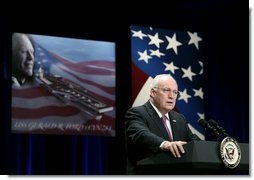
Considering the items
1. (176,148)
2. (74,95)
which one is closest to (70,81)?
(74,95)

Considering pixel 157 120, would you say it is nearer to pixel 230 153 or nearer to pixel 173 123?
pixel 173 123

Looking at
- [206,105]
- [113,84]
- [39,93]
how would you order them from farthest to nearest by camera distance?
[206,105], [113,84], [39,93]

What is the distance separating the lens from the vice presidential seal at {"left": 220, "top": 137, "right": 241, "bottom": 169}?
2.17 metres

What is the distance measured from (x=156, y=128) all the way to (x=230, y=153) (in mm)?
462

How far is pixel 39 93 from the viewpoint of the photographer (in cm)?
459

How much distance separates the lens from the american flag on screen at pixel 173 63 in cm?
471

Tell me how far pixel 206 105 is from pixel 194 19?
0.87 meters

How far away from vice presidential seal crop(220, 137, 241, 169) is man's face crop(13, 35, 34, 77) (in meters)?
2.69

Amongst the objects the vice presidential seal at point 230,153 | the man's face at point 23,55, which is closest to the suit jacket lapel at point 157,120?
the vice presidential seal at point 230,153

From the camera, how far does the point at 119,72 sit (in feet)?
16.6

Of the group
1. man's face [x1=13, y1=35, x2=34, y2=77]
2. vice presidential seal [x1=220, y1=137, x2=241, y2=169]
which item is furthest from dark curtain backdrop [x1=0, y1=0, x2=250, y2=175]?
vice presidential seal [x1=220, y1=137, x2=241, y2=169]

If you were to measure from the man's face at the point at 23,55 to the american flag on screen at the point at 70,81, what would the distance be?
0.05 m

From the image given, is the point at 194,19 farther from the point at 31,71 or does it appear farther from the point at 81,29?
the point at 31,71

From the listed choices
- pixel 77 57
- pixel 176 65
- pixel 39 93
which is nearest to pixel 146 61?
pixel 176 65
